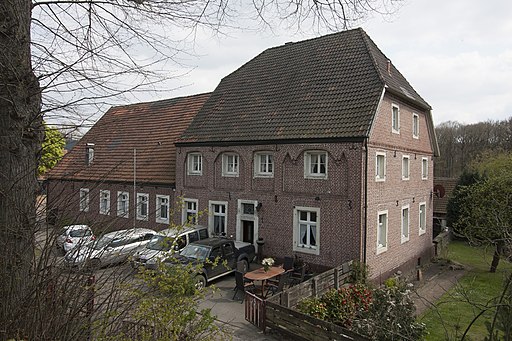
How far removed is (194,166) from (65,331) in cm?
1719

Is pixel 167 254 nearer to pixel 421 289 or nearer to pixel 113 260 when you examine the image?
pixel 113 260

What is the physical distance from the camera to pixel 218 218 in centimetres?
1897

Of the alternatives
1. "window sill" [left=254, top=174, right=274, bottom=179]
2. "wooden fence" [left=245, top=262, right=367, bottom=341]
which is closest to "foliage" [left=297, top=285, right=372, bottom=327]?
"wooden fence" [left=245, top=262, right=367, bottom=341]

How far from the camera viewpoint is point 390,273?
1664cm

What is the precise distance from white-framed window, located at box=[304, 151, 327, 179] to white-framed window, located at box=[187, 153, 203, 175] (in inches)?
250

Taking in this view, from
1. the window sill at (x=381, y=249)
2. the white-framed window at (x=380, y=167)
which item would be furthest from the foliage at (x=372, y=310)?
the white-framed window at (x=380, y=167)

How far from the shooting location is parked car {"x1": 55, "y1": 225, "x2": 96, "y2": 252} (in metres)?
3.43

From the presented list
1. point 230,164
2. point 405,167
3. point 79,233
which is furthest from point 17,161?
point 405,167

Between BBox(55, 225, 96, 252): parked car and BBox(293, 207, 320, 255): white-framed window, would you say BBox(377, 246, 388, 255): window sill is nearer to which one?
BBox(293, 207, 320, 255): white-framed window

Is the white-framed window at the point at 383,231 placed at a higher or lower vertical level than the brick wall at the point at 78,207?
lower

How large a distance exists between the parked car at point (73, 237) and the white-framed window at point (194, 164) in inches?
637

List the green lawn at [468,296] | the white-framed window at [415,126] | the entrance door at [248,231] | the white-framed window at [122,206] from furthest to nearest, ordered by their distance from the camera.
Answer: the white-framed window at [415,126] < the entrance door at [248,231] < the green lawn at [468,296] < the white-framed window at [122,206]

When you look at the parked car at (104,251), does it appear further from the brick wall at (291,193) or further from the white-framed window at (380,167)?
the white-framed window at (380,167)

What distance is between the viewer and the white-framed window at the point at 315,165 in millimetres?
15445
